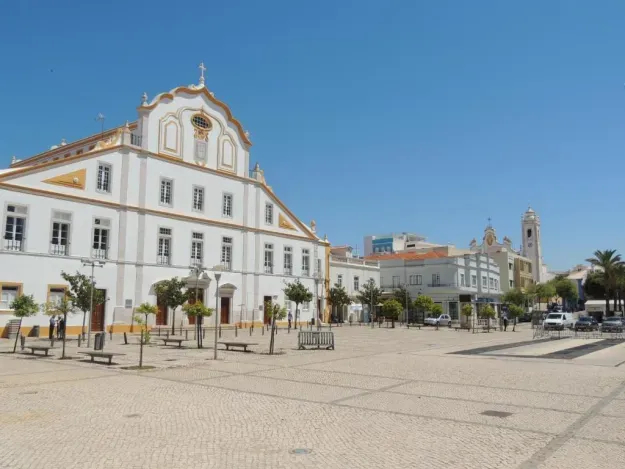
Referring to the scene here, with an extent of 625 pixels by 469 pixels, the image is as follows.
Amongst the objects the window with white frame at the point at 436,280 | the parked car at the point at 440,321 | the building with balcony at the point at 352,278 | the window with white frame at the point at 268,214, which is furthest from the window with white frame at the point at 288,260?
the window with white frame at the point at 436,280

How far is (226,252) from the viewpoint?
47.5m

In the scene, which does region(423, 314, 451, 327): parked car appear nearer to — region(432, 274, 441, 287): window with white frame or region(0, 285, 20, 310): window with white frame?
region(432, 274, 441, 287): window with white frame

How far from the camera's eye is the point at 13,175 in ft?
110

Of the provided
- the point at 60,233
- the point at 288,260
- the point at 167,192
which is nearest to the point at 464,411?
the point at 60,233

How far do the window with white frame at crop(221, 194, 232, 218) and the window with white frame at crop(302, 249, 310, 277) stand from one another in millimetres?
10373

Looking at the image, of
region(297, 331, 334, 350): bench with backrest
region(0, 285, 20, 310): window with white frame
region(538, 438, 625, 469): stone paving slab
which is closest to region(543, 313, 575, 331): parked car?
region(297, 331, 334, 350): bench with backrest

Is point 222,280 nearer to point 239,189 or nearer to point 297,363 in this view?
point 239,189

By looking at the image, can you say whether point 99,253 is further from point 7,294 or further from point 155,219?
point 7,294

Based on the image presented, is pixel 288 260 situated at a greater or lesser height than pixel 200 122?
lesser

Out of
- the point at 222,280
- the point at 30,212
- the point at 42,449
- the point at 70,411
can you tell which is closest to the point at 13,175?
the point at 30,212

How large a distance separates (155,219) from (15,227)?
10.2 metres

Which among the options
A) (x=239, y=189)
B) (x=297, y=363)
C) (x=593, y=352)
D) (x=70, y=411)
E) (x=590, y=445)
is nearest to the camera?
(x=590, y=445)

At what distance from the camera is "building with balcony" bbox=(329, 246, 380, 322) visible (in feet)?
210

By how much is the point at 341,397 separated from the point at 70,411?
5615mm
